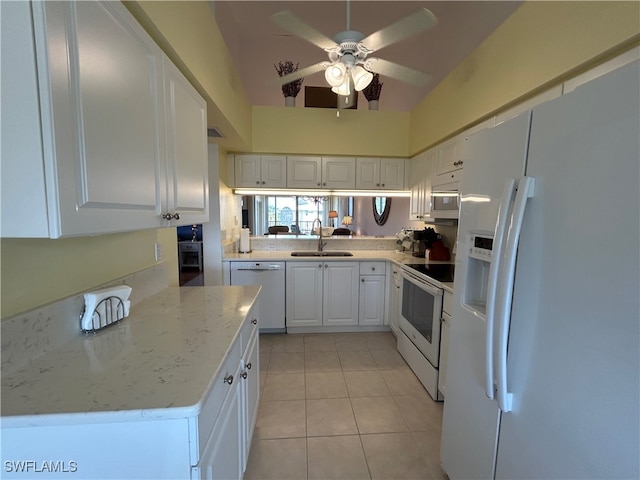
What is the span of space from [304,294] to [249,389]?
5.68 feet

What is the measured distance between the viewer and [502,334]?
3.12 feet

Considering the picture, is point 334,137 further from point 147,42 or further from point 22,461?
point 22,461

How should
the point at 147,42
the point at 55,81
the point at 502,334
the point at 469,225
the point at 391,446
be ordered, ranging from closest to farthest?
the point at 55,81 → the point at 502,334 → the point at 147,42 → the point at 469,225 → the point at 391,446

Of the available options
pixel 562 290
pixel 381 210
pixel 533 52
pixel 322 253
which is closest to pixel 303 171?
pixel 322 253

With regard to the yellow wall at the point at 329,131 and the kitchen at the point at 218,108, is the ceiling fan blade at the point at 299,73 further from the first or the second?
the yellow wall at the point at 329,131

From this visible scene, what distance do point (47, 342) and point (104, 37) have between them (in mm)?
1017

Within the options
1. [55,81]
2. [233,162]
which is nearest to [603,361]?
[55,81]

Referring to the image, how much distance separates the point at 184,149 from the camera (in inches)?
55.1

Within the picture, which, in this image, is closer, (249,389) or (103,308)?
(103,308)

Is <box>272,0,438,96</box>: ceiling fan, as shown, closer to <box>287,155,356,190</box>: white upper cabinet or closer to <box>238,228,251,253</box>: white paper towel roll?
<box>287,155,356,190</box>: white upper cabinet

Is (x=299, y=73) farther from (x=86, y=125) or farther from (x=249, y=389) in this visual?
(x=249, y=389)

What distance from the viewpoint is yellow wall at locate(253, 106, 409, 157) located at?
3.22 meters

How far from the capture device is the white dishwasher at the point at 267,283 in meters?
3.11

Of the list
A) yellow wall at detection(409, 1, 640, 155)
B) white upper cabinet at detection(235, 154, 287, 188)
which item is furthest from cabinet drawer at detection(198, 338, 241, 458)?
white upper cabinet at detection(235, 154, 287, 188)
